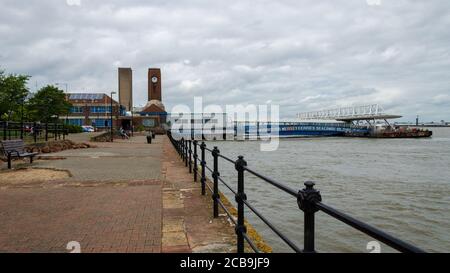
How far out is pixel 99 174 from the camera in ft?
37.9

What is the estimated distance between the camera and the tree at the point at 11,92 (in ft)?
124

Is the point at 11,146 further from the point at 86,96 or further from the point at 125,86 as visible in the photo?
Result: the point at 125,86

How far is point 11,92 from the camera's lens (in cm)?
3966

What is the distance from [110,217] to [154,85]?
126m

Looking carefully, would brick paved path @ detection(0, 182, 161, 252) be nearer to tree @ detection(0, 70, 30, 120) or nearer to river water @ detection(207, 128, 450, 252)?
river water @ detection(207, 128, 450, 252)

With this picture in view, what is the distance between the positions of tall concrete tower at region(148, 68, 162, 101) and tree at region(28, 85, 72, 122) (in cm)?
6939

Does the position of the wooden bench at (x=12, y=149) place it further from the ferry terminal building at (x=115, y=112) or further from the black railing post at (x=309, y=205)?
the ferry terminal building at (x=115, y=112)

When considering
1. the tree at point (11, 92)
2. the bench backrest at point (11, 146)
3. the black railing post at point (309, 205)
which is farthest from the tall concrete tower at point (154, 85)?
the black railing post at point (309, 205)

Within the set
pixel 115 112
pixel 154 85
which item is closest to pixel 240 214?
pixel 115 112

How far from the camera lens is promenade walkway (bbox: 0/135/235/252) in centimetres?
484

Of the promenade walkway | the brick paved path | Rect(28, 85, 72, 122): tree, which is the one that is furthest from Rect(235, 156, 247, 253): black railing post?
Rect(28, 85, 72, 122): tree
